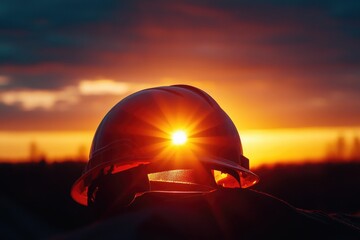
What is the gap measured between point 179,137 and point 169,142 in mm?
122

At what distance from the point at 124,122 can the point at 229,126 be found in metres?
0.86

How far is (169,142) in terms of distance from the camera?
6.14 m

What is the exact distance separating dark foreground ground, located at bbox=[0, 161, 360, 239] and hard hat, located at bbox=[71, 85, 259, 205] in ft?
13.5

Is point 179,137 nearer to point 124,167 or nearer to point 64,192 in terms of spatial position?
point 124,167

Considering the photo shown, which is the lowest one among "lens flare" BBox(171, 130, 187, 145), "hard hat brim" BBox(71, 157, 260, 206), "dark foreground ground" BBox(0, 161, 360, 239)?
"hard hat brim" BBox(71, 157, 260, 206)

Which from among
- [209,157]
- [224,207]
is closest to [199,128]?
[209,157]

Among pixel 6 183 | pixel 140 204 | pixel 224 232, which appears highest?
pixel 6 183

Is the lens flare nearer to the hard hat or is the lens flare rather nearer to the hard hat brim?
the hard hat

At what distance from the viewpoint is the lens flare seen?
20.2ft

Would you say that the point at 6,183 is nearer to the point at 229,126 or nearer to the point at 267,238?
the point at 229,126

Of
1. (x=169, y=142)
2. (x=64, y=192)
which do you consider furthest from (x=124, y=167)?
(x=64, y=192)

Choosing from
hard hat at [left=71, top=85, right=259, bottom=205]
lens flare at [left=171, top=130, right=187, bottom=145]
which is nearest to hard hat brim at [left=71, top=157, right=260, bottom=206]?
hard hat at [left=71, top=85, right=259, bottom=205]

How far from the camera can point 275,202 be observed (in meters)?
3.80

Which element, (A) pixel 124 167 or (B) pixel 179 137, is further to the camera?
(B) pixel 179 137
